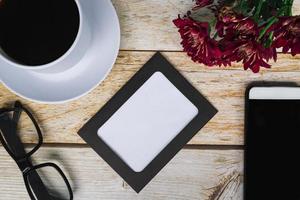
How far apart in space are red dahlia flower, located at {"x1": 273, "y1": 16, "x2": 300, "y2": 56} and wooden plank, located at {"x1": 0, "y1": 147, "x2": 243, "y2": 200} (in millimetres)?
181

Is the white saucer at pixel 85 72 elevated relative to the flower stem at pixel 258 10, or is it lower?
lower

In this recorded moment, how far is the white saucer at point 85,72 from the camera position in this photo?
0.58m

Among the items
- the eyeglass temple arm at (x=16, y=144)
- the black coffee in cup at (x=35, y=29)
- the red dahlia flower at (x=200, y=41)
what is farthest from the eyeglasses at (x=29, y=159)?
the red dahlia flower at (x=200, y=41)

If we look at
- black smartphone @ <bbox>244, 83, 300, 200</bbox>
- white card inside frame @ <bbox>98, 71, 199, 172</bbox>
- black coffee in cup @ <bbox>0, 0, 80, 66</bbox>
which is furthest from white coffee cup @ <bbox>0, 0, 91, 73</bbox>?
black smartphone @ <bbox>244, 83, 300, 200</bbox>

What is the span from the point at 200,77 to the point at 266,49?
0.13m

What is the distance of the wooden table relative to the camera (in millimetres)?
648

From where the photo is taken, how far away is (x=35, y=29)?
563mm

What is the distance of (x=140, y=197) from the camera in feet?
2.18

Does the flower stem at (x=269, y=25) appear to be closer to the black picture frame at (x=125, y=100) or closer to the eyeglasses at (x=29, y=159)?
the black picture frame at (x=125, y=100)

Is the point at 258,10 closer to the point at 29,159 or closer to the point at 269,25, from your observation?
the point at 269,25

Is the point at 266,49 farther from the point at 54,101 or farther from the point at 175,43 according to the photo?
the point at 54,101

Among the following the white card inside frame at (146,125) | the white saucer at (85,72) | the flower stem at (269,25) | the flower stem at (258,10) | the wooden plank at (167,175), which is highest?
the flower stem at (258,10)

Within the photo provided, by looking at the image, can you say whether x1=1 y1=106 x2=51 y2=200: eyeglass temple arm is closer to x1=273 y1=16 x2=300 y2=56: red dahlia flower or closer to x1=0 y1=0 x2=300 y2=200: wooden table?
x1=0 y1=0 x2=300 y2=200: wooden table

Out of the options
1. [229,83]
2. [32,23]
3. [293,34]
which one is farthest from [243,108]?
[32,23]
